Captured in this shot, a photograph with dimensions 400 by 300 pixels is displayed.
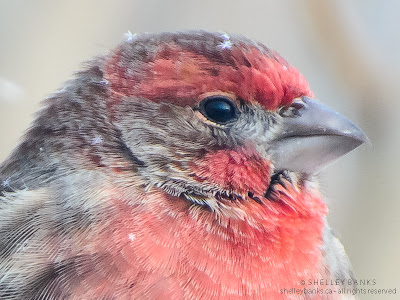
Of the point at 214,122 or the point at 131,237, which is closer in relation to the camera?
the point at 131,237

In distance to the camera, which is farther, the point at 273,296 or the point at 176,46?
the point at 176,46

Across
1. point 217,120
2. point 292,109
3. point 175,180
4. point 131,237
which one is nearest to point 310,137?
point 292,109

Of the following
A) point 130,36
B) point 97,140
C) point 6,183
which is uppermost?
point 130,36

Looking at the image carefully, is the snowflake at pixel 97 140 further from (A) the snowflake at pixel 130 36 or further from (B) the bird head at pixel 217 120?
(A) the snowflake at pixel 130 36

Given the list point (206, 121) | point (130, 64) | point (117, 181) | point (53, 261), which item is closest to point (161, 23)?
point (130, 64)

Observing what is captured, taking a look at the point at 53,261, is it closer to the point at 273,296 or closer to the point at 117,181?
the point at 117,181

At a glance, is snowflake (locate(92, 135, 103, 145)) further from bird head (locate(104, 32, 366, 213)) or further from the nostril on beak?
the nostril on beak

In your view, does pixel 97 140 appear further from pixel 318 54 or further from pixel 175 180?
pixel 318 54
